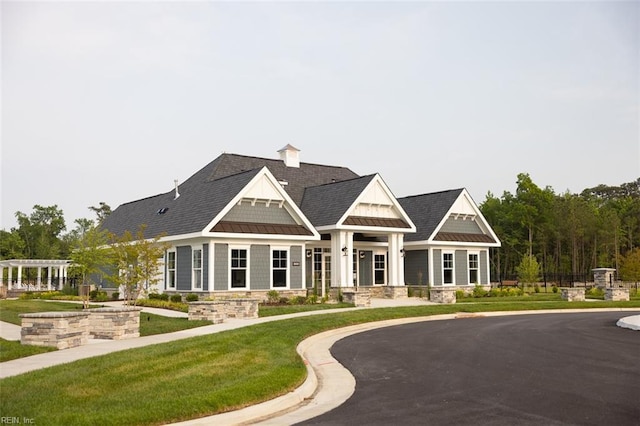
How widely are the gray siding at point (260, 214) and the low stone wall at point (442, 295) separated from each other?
7.87m

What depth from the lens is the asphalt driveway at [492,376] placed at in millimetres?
8172

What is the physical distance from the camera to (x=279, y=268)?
2820 cm

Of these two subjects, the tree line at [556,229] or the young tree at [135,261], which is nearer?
the young tree at [135,261]

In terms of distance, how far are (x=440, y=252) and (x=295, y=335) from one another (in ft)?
70.0

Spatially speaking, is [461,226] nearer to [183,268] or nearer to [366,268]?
[366,268]

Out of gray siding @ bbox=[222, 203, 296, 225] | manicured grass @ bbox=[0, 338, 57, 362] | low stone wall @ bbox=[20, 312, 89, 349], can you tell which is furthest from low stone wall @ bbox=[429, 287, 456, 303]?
manicured grass @ bbox=[0, 338, 57, 362]

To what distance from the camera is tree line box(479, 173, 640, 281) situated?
6044 centimetres

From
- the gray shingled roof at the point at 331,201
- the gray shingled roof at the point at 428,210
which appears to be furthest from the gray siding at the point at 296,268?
the gray shingled roof at the point at 428,210

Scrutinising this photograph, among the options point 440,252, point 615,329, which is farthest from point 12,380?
point 440,252

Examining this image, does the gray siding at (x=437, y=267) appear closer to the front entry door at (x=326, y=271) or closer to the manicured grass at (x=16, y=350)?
the front entry door at (x=326, y=271)

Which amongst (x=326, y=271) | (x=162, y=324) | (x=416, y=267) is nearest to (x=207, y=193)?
(x=326, y=271)

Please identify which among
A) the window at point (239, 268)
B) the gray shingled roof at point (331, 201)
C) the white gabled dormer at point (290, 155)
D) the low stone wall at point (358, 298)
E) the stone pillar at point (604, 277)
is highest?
the white gabled dormer at point (290, 155)

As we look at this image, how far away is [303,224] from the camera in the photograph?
29312mm

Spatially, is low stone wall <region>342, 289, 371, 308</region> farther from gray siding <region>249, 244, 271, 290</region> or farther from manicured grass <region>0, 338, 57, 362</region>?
manicured grass <region>0, 338, 57, 362</region>
